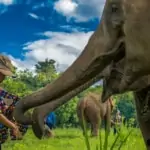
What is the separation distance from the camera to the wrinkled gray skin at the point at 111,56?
2.61 metres

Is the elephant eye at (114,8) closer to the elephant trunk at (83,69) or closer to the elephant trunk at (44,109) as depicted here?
the elephant trunk at (83,69)

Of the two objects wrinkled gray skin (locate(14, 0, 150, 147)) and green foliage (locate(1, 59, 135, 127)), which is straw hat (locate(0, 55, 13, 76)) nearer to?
wrinkled gray skin (locate(14, 0, 150, 147))

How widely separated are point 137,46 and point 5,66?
207cm

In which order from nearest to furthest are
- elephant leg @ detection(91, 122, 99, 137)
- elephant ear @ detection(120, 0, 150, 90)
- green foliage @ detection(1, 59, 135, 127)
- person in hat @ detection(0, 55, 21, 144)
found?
elephant ear @ detection(120, 0, 150, 90), person in hat @ detection(0, 55, 21, 144), elephant leg @ detection(91, 122, 99, 137), green foliage @ detection(1, 59, 135, 127)

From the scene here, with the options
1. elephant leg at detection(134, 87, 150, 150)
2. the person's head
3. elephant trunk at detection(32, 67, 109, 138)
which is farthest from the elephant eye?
the person's head

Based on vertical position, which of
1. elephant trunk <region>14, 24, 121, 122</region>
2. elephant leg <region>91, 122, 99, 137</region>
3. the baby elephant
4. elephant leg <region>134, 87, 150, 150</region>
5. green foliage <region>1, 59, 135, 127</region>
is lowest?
elephant leg <region>134, 87, 150, 150</region>

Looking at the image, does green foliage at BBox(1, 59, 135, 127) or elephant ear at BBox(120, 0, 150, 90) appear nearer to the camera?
elephant ear at BBox(120, 0, 150, 90)

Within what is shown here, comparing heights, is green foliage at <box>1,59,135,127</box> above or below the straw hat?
above

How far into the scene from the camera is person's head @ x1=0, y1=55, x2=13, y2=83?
4430mm

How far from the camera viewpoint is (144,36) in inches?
103

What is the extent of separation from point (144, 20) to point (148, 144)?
66 centimetres

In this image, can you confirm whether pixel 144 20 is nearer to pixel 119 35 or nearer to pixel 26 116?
pixel 119 35

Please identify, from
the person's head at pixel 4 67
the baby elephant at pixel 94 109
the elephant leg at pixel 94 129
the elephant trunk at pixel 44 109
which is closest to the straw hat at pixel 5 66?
the person's head at pixel 4 67

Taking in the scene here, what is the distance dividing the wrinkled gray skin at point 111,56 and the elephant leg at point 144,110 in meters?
0.15
